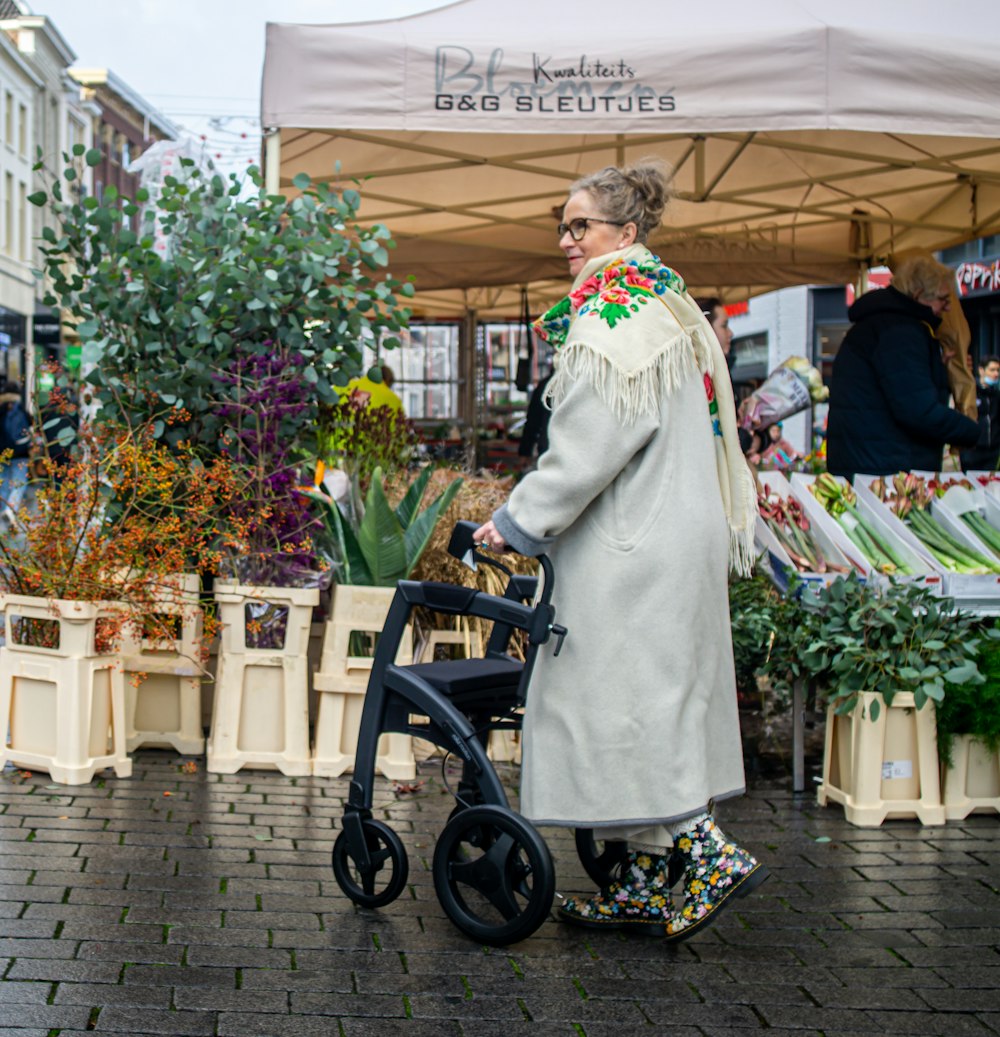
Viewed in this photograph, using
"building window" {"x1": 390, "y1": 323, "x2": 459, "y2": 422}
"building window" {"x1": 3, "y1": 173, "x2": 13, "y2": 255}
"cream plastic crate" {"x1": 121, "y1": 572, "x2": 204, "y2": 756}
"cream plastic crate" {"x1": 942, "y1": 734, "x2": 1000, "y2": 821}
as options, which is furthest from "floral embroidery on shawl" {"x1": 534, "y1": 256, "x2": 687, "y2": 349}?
"building window" {"x1": 3, "y1": 173, "x2": 13, "y2": 255}

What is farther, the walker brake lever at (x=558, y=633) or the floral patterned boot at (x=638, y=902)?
the floral patterned boot at (x=638, y=902)

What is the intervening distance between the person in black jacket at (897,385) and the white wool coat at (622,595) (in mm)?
2958

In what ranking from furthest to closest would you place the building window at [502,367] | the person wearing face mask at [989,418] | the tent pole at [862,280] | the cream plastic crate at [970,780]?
the building window at [502,367], the person wearing face mask at [989,418], the tent pole at [862,280], the cream plastic crate at [970,780]

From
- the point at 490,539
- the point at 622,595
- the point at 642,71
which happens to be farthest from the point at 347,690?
the point at 642,71

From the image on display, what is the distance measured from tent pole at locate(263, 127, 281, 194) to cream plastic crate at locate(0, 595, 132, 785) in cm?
200

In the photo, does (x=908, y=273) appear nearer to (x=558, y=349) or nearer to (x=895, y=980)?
(x=558, y=349)

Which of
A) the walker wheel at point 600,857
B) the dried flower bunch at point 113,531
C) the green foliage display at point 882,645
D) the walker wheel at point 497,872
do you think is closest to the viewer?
the walker wheel at point 497,872

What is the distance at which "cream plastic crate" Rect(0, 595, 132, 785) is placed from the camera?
518 cm

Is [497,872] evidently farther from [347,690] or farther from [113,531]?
[113,531]

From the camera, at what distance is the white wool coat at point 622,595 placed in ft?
11.7

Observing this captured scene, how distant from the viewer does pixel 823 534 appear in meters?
5.70

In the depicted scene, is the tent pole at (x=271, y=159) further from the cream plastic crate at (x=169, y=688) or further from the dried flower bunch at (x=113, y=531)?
the cream plastic crate at (x=169, y=688)

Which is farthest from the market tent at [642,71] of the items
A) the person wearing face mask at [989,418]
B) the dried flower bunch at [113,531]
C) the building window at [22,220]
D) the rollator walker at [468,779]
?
the building window at [22,220]

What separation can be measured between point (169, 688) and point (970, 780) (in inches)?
118
